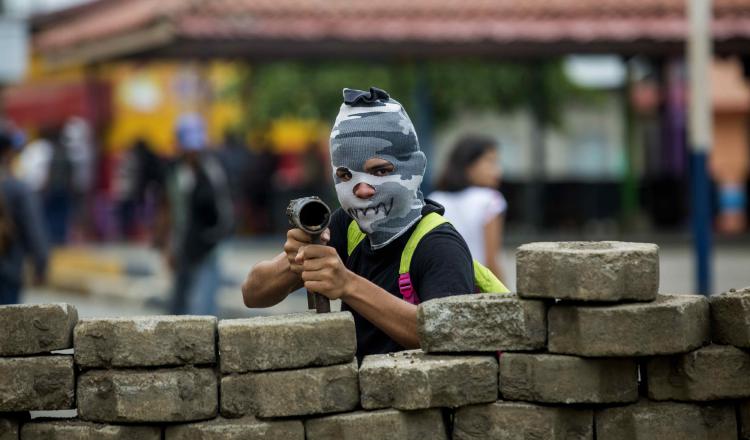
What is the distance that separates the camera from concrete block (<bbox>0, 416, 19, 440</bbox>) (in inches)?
195

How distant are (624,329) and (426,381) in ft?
2.21

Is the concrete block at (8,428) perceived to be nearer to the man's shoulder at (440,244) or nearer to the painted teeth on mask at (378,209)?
the painted teeth on mask at (378,209)

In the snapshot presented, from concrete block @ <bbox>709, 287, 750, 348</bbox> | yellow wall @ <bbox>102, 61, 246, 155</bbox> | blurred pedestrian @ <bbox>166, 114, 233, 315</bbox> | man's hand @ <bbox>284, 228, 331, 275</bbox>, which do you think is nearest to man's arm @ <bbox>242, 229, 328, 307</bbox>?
man's hand @ <bbox>284, 228, 331, 275</bbox>

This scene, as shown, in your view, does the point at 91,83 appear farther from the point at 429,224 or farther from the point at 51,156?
the point at 429,224

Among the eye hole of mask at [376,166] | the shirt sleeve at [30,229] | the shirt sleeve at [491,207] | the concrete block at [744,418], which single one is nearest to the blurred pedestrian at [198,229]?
the shirt sleeve at [30,229]

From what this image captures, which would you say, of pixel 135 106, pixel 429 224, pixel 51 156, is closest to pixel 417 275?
pixel 429 224

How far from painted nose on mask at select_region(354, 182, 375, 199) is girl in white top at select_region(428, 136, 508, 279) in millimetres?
3582

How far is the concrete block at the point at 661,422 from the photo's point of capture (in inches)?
191

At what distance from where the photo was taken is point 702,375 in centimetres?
486

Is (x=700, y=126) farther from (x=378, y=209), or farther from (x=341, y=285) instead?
(x=341, y=285)

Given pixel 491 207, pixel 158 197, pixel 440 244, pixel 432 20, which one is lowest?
pixel 440 244

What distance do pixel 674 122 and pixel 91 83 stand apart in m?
10.9

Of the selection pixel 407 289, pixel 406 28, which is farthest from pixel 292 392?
pixel 406 28

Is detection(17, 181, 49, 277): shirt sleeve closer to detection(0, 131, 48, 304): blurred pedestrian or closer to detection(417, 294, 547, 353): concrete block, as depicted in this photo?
detection(0, 131, 48, 304): blurred pedestrian
